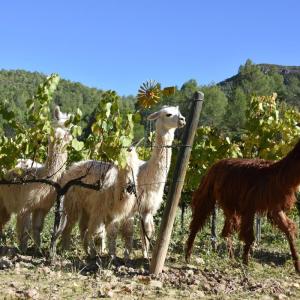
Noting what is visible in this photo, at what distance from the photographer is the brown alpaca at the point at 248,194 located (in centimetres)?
577

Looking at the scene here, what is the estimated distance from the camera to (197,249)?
786cm

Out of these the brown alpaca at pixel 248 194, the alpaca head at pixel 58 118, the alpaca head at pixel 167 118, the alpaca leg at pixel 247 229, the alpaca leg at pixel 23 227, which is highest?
the alpaca head at pixel 167 118

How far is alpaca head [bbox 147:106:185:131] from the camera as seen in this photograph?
22.1 ft

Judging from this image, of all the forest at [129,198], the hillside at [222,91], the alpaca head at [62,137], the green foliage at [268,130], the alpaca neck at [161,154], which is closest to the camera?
the forest at [129,198]

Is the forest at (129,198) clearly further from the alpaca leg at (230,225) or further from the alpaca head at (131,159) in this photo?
the alpaca leg at (230,225)

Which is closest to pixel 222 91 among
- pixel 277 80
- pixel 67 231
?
pixel 277 80

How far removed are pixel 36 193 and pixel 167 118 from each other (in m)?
2.03

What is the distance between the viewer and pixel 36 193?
673 cm

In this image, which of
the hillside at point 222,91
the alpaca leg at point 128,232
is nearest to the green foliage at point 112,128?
the alpaca leg at point 128,232

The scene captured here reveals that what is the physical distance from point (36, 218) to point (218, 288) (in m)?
3.23

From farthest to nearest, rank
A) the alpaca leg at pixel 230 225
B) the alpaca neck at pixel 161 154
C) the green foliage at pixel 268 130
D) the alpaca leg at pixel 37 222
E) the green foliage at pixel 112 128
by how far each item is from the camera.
→ the green foliage at pixel 268 130, the alpaca leg at pixel 37 222, the alpaca neck at pixel 161 154, the alpaca leg at pixel 230 225, the green foliage at pixel 112 128

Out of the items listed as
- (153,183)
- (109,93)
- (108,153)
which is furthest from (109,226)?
(109,93)

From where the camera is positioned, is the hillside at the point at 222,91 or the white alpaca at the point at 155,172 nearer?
the white alpaca at the point at 155,172

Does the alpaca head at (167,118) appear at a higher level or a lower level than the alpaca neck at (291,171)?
higher
